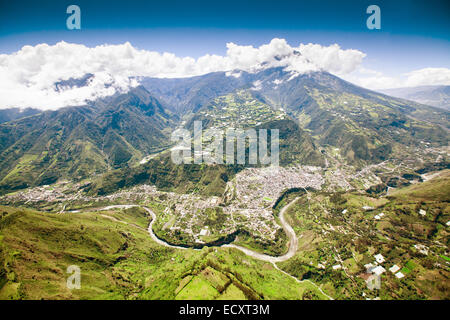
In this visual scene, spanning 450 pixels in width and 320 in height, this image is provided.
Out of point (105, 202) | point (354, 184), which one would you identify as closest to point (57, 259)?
point (105, 202)

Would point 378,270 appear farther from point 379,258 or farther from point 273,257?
point 273,257

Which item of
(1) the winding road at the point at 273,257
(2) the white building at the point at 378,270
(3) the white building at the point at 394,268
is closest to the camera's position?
(3) the white building at the point at 394,268

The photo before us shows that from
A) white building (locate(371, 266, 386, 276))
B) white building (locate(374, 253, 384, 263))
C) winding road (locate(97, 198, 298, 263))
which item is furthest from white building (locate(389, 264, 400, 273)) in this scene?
winding road (locate(97, 198, 298, 263))

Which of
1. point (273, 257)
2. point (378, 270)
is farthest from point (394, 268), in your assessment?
point (273, 257)

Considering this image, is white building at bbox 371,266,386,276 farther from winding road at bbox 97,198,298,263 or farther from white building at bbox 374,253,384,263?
winding road at bbox 97,198,298,263

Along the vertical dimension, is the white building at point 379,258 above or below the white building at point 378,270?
above

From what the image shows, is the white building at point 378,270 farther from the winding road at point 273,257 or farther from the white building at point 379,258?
the winding road at point 273,257

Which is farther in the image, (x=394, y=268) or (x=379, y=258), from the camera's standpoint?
(x=379, y=258)

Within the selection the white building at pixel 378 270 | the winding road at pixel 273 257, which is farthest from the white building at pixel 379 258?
the winding road at pixel 273 257

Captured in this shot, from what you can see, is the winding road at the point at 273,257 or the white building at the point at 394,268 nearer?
the white building at the point at 394,268

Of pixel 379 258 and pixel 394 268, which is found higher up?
pixel 379 258

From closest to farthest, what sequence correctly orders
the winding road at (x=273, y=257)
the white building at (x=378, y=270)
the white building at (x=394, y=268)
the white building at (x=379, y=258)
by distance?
the white building at (x=394, y=268) < the white building at (x=378, y=270) < the white building at (x=379, y=258) < the winding road at (x=273, y=257)

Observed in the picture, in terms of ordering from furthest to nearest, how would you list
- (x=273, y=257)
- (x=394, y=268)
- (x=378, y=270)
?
(x=273, y=257)
(x=378, y=270)
(x=394, y=268)
